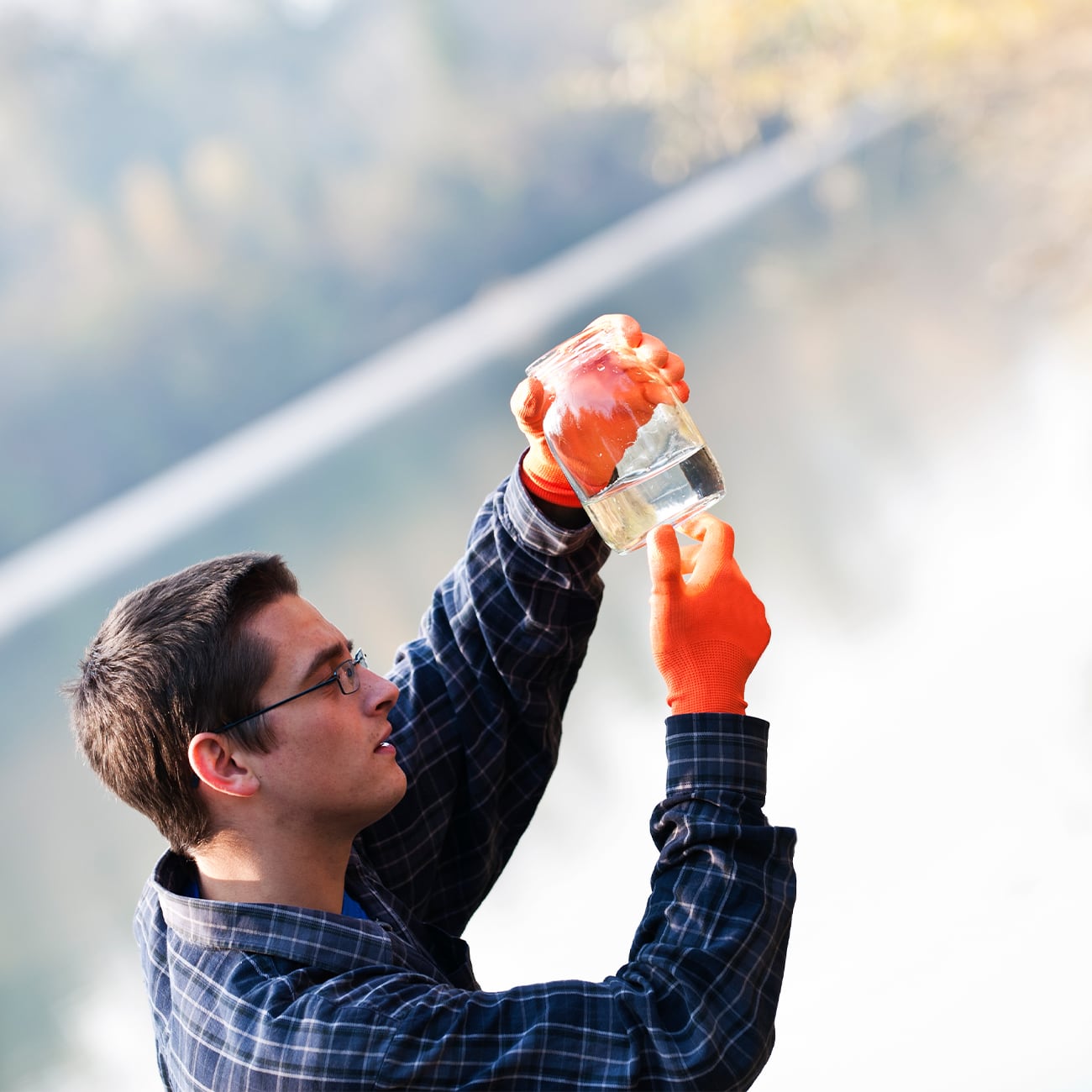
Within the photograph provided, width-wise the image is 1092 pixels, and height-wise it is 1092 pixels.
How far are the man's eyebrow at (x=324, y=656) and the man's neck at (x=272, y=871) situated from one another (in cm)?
15

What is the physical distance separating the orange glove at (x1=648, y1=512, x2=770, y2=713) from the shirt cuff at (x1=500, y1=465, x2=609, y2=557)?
18 cm

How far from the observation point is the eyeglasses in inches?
49.3

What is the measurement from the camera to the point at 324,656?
1.29m

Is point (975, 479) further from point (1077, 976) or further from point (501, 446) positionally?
point (501, 446)

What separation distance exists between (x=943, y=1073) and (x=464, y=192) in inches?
943

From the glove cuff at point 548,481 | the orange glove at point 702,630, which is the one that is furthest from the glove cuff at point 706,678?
the glove cuff at point 548,481

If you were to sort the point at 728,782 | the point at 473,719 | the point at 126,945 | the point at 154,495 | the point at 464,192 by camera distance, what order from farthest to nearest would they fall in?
the point at 464,192 → the point at 154,495 → the point at 126,945 → the point at 473,719 → the point at 728,782

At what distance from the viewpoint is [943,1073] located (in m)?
2.05

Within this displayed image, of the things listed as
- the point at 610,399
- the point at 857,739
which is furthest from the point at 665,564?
the point at 857,739

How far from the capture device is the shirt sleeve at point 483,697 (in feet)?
4.84

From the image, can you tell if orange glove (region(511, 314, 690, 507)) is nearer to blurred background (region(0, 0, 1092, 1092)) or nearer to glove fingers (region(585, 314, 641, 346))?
glove fingers (region(585, 314, 641, 346))

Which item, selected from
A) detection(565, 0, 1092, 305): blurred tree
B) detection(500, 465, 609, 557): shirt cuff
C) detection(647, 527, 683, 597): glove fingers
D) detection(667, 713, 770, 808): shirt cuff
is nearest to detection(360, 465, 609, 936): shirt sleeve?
detection(500, 465, 609, 557): shirt cuff

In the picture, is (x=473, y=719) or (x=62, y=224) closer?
(x=473, y=719)

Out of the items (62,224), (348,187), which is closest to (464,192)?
(348,187)
